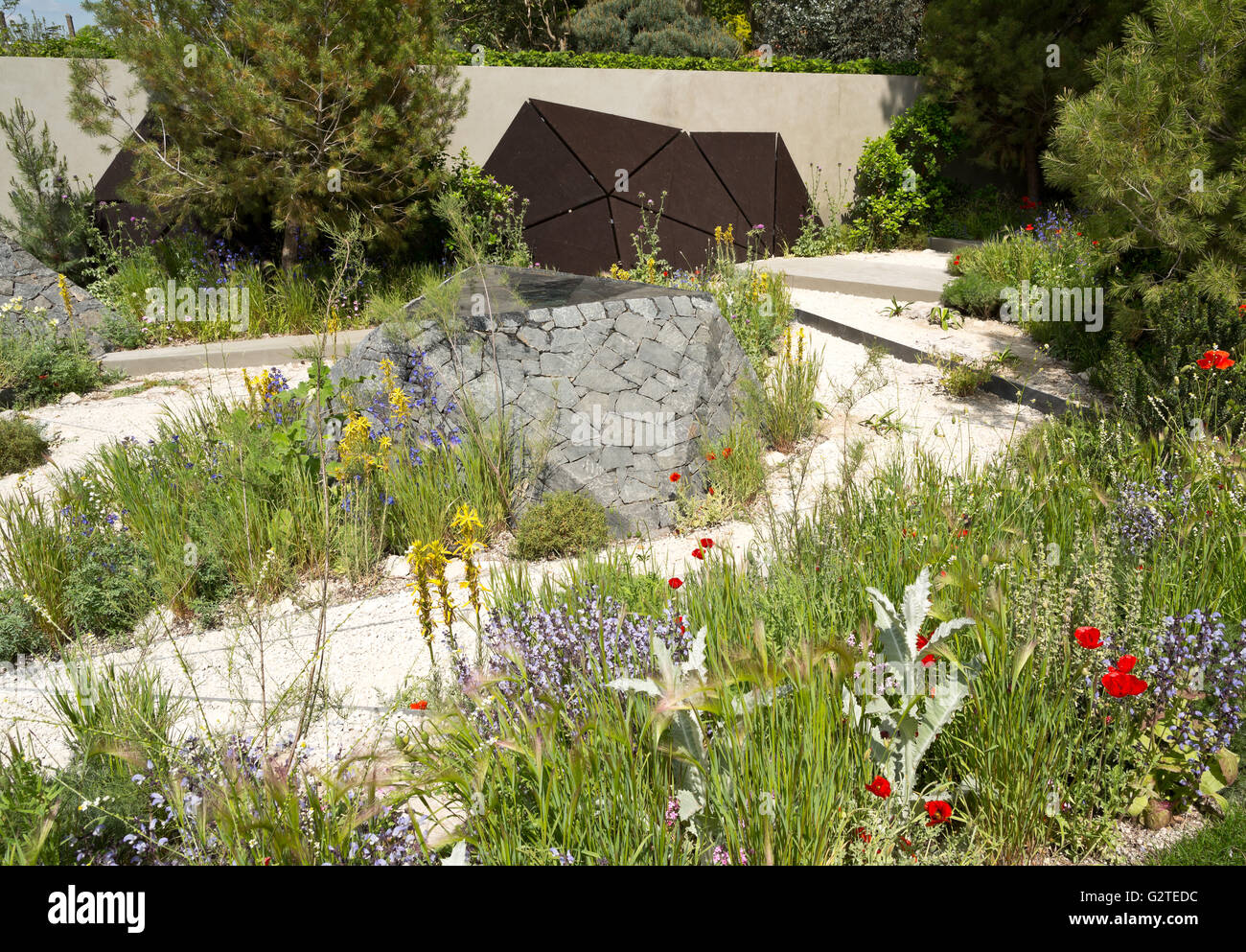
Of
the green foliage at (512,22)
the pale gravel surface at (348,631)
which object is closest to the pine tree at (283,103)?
the pale gravel surface at (348,631)

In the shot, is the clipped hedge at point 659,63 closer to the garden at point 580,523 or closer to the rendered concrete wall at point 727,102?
the rendered concrete wall at point 727,102

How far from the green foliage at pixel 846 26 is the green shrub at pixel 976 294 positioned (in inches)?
434

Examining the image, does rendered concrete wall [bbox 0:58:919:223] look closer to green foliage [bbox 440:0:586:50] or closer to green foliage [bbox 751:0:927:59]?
green foliage [bbox 751:0:927:59]

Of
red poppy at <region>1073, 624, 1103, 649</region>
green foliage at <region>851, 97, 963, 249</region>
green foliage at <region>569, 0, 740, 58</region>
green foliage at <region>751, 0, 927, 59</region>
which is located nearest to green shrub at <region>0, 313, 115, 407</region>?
red poppy at <region>1073, 624, 1103, 649</region>

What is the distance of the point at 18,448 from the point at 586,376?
3736 millimetres

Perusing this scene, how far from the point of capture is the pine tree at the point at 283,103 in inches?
277

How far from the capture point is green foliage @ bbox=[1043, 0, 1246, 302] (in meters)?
4.66

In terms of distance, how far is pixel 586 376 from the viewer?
4.88 meters

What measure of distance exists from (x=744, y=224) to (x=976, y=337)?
4419 mm

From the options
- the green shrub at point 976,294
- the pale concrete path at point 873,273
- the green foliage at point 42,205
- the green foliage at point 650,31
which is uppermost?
the green foliage at point 650,31

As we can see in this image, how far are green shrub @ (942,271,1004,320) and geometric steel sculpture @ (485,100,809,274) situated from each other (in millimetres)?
3561

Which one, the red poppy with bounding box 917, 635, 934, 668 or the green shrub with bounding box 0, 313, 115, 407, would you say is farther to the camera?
the green shrub with bounding box 0, 313, 115, 407

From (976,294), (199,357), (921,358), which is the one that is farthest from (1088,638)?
(199,357)
